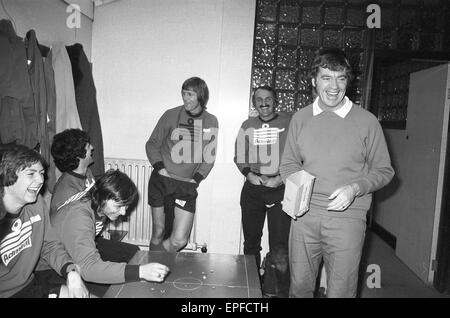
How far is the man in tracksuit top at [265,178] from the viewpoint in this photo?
9.02ft

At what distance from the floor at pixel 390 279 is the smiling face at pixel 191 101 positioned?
1.76 meters

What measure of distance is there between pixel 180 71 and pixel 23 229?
1.97 metres

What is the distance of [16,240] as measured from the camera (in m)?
1.60

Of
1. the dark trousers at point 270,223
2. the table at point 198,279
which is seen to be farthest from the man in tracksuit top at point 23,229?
the dark trousers at point 270,223

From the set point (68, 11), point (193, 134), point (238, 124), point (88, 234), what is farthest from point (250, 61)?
point (88, 234)

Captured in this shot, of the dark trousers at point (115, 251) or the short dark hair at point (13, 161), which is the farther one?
the dark trousers at point (115, 251)

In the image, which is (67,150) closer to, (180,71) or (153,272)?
(153,272)

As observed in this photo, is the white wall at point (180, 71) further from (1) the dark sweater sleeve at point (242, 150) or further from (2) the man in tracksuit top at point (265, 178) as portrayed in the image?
(2) the man in tracksuit top at point (265, 178)

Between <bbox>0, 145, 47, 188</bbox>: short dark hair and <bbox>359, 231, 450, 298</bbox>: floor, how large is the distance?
2.35 m

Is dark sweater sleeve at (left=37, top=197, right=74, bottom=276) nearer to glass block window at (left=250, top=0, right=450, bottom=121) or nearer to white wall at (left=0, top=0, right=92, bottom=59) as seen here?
white wall at (left=0, top=0, right=92, bottom=59)

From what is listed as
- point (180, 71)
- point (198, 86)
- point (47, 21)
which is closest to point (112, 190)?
point (198, 86)

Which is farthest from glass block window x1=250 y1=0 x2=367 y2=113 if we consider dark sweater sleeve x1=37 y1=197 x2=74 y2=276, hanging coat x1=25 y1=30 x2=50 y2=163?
dark sweater sleeve x1=37 y1=197 x2=74 y2=276

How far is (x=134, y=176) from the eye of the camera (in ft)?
10.7

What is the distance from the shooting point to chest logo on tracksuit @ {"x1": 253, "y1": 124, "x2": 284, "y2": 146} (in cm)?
284
